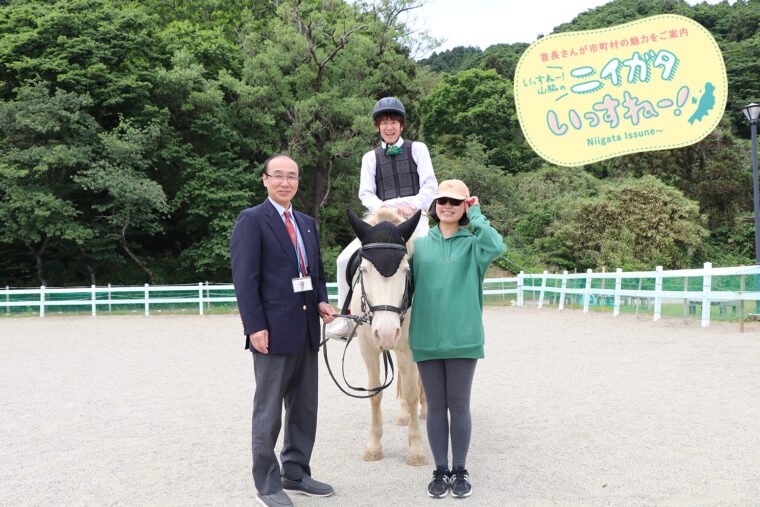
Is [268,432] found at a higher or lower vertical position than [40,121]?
lower

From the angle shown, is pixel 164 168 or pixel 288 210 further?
pixel 164 168

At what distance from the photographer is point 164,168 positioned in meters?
25.4

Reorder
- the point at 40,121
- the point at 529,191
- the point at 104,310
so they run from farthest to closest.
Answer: the point at 529,191 → the point at 40,121 → the point at 104,310

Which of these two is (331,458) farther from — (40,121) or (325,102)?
(325,102)

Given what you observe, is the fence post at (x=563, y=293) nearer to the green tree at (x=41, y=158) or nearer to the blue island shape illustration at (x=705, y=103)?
the blue island shape illustration at (x=705, y=103)

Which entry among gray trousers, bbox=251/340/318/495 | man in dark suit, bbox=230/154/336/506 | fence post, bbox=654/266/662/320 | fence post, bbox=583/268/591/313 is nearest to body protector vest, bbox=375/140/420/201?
man in dark suit, bbox=230/154/336/506

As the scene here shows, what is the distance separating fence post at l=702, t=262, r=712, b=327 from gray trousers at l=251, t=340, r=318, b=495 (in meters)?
8.90

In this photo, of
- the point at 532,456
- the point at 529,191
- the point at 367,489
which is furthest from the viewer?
the point at 529,191

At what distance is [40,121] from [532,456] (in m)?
22.4

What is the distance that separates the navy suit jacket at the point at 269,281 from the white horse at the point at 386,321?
0.41 m

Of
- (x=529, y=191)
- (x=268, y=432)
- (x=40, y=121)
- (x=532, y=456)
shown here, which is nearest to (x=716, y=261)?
(x=529, y=191)

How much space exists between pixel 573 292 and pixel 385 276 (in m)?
13.3

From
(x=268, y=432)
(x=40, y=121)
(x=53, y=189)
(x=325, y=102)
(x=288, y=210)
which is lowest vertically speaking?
(x=268, y=432)

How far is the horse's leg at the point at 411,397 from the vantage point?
3766 millimetres
